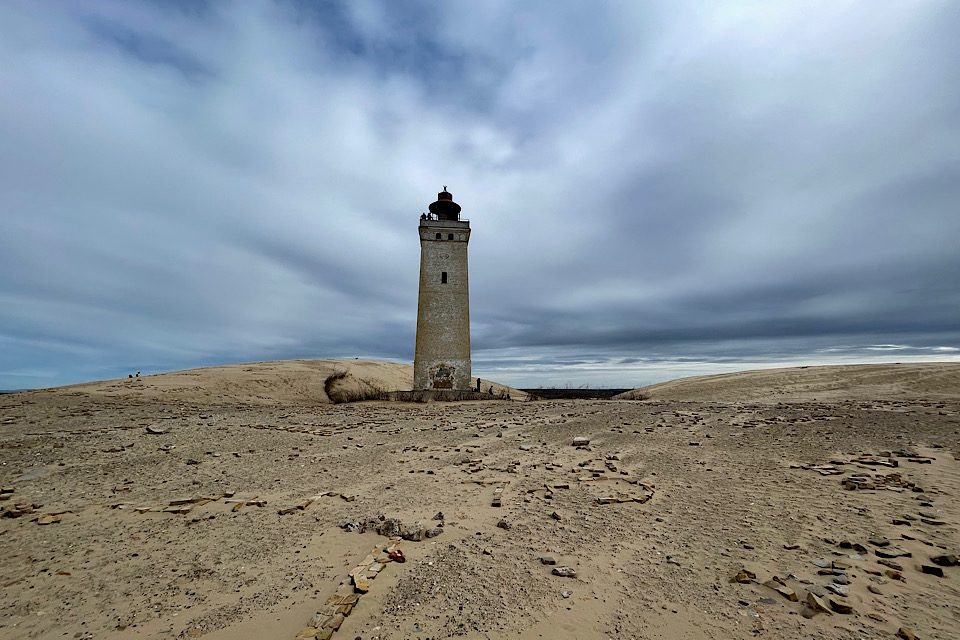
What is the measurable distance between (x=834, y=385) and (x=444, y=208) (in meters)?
25.2

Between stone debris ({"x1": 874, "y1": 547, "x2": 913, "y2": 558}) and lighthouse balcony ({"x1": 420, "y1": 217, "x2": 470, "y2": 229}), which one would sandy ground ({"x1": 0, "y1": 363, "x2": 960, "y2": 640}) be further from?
lighthouse balcony ({"x1": 420, "y1": 217, "x2": 470, "y2": 229})

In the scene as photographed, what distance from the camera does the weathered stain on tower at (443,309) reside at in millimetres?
23938

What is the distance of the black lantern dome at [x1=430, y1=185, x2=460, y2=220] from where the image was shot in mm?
26344

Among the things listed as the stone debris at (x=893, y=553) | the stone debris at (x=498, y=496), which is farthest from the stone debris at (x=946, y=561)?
the stone debris at (x=498, y=496)


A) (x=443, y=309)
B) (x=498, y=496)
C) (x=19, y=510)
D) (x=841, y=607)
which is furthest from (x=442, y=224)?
(x=841, y=607)

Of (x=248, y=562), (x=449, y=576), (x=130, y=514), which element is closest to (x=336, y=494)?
(x=248, y=562)

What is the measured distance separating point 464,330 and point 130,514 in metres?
19.8

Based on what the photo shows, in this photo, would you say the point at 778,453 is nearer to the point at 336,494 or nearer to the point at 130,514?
the point at 336,494

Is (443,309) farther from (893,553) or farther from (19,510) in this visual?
(893,553)

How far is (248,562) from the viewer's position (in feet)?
12.7

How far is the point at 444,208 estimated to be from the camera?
26375 mm

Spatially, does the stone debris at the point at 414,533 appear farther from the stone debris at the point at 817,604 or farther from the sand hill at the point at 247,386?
the sand hill at the point at 247,386

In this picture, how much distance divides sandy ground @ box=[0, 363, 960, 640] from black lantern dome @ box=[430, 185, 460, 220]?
19.8m

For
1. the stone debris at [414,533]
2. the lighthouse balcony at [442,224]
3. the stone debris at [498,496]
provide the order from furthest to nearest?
the lighthouse balcony at [442,224] < the stone debris at [498,496] < the stone debris at [414,533]
